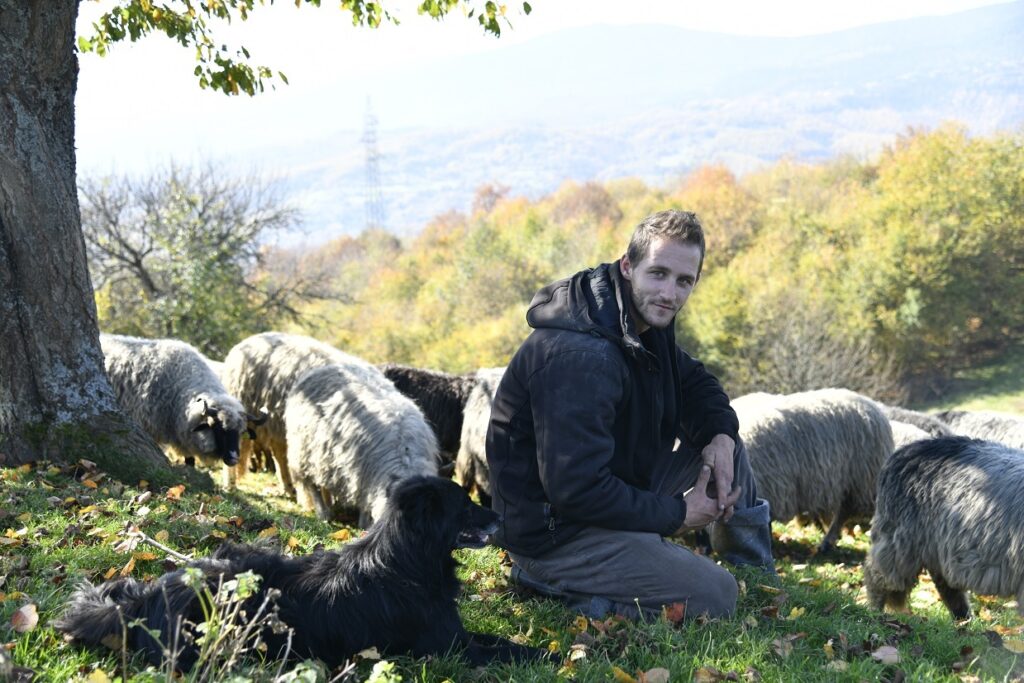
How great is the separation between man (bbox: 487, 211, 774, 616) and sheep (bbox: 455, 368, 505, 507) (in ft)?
17.2

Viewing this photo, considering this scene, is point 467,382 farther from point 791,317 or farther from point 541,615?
point 791,317

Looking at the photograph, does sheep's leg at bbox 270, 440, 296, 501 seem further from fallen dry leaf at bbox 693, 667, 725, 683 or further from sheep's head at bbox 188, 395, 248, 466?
fallen dry leaf at bbox 693, 667, 725, 683

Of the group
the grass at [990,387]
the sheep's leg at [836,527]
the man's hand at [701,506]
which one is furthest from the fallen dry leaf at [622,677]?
the grass at [990,387]

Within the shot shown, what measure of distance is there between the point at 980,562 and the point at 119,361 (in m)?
9.08

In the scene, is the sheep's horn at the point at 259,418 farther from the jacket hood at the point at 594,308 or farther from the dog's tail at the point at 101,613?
the dog's tail at the point at 101,613

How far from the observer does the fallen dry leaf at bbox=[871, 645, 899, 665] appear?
389 cm

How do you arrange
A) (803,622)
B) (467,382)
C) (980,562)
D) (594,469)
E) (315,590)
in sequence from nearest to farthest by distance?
(315,590) < (594,469) < (803,622) < (980,562) < (467,382)

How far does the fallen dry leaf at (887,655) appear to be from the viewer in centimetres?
389

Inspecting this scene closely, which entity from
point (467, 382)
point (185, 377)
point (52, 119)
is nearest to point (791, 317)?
point (467, 382)

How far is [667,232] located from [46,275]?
4349 mm

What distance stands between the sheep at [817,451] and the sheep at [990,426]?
8.11 ft

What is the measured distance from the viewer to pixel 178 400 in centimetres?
1031

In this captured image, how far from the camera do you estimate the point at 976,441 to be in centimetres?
624

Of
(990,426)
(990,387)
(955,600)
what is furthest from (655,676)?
(990,387)
